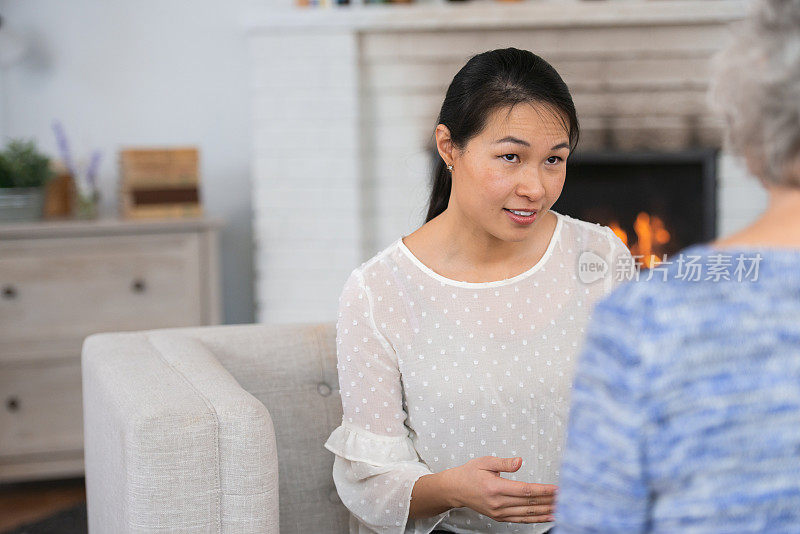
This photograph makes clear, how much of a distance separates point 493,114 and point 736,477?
743mm

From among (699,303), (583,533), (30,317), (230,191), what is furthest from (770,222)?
(230,191)

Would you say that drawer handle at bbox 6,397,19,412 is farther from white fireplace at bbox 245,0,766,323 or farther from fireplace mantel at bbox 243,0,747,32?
fireplace mantel at bbox 243,0,747,32

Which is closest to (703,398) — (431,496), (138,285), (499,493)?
(499,493)

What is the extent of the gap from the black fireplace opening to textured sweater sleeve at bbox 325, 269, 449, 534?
6.36 feet

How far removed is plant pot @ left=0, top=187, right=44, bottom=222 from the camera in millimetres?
2707

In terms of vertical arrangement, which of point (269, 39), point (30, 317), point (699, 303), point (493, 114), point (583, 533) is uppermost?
point (269, 39)

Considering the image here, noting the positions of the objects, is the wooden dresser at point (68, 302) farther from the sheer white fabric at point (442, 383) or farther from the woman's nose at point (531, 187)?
the woman's nose at point (531, 187)

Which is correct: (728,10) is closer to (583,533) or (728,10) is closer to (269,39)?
(269,39)

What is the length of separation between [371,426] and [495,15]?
195cm

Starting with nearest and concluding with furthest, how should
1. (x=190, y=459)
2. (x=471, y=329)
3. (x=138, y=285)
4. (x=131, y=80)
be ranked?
(x=190, y=459) < (x=471, y=329) < (x=138, y=285) < (x=131, y=80)

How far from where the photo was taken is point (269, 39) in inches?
119

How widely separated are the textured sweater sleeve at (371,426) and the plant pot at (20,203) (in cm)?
174

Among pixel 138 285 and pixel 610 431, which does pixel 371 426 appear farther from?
pixel 138 285

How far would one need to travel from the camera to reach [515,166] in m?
1.28
